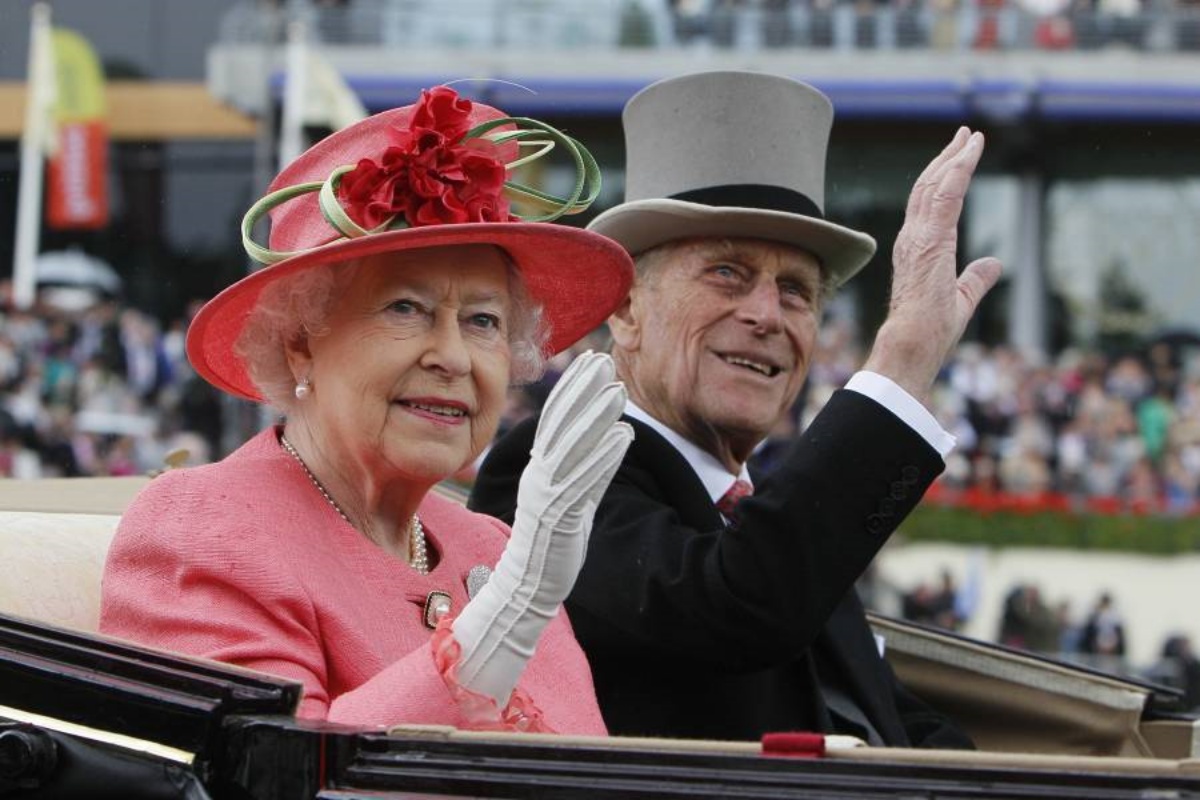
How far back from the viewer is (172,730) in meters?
1.73

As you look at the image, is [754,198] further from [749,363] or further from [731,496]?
[731,496]

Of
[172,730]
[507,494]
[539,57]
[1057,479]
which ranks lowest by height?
[1057,479]

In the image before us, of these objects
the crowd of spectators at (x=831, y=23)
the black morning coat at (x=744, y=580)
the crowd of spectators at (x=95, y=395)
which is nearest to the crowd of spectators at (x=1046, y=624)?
the crowd of spectators at (x=831, y=23)

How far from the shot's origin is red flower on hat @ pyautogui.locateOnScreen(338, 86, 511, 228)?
211 centimetres

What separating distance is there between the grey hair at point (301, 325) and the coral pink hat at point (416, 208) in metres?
0.02

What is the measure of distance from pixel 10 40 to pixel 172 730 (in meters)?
1.82

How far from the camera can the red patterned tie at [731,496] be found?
2.83 meters

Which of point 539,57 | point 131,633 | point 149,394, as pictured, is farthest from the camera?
point 539,57

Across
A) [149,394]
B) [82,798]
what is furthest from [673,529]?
[149,394]

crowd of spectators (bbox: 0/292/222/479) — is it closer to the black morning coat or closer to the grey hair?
the black morning coat

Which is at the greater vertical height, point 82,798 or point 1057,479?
point 82,798

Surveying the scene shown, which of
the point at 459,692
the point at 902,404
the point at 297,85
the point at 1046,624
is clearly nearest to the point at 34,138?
the point at 297,85

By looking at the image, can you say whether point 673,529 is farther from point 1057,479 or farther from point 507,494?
point 1057,479

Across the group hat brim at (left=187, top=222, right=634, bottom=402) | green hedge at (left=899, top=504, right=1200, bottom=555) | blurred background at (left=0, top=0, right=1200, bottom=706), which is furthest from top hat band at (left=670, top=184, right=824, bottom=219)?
green hedge at (left=899, top=504, right=1200, bottom=555)
